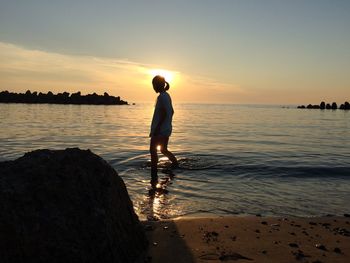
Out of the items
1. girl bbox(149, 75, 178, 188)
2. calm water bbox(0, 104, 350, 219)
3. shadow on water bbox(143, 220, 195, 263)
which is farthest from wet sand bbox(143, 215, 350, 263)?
girl bbox(149, 75, 178, 188)

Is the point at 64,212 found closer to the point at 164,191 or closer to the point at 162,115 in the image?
the point at 164,191

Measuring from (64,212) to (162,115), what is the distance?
238 inches

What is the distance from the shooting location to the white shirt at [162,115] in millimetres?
9562

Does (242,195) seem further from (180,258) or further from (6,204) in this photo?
(6,204)

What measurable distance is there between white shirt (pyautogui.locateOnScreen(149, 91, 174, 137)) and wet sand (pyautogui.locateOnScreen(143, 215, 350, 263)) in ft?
12.2

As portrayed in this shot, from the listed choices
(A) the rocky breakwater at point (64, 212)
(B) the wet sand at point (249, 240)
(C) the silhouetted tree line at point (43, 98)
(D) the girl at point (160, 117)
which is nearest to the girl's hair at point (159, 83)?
(D) the girl at point (160, 117)

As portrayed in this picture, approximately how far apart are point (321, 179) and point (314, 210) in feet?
11.4

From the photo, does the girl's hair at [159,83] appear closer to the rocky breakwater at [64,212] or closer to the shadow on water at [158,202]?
the shadow on water at [158,202]

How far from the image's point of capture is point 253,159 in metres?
14.0

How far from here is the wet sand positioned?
15.1 feet

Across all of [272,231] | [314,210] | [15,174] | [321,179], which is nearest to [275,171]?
[321,179]

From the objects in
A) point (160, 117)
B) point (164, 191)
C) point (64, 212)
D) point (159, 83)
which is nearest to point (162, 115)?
point (160, 117)

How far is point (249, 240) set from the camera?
5246 millimetres

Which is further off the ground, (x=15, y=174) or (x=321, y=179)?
(x=15, y=174)
